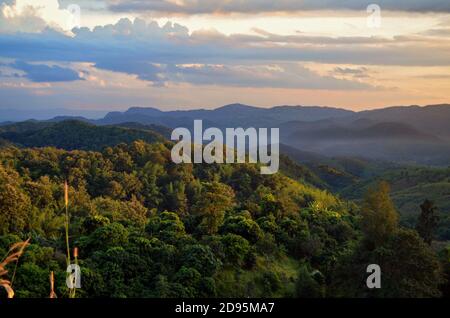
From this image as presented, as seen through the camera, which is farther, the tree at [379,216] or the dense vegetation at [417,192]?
the dense vegetation at [417,192]

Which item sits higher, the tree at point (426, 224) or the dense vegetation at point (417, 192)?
the tree at point (426, 224)

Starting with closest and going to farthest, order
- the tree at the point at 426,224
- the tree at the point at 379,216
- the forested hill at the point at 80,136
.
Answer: the tree at the point at 379,216 → the tree at the point at 426,224 → the forested hill at the point at 80,136

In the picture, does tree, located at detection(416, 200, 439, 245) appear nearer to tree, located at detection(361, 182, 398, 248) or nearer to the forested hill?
tree, located at detection(361, 182, 398, 248)

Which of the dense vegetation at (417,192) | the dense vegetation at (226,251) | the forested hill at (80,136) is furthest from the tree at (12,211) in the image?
the forested hill at (80,136)

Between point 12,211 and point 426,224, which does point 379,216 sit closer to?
point 426,224

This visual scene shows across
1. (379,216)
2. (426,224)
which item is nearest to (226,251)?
(379,216)

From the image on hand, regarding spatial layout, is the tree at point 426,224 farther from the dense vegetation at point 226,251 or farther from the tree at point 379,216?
the tree at point 379,216

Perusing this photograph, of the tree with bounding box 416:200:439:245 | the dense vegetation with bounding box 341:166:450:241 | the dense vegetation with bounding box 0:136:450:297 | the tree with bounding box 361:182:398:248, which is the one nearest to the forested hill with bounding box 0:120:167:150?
the dense vegetation with bounding box 341:166:450:241
